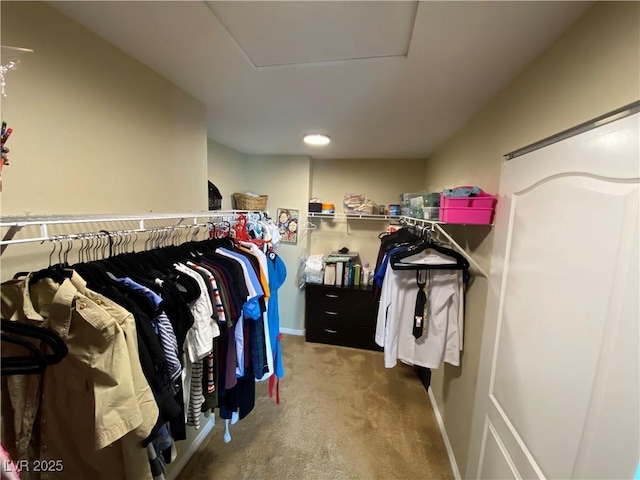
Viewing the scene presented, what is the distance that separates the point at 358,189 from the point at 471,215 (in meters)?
2.16

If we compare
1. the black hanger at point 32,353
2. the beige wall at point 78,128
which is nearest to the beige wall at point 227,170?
the beige wall at point 78,128

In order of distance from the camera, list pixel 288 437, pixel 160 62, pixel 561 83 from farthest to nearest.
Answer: pixel 288 437 < pixel 160 62 < pixel 561 83

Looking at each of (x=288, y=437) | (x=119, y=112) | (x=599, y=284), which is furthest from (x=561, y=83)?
(x=288, y=437)

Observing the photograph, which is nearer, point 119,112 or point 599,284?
point 599,284

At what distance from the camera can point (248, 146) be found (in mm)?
2723

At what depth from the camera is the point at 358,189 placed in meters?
3.35

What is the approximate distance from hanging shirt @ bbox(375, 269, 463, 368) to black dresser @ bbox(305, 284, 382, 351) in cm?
125

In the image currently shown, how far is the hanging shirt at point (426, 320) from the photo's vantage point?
1.59m

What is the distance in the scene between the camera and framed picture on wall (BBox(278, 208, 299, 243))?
3.22 m

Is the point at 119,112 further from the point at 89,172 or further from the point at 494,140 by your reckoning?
→ the point at 494,140

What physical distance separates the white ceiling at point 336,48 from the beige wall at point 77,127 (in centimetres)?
9

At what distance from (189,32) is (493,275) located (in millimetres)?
1712

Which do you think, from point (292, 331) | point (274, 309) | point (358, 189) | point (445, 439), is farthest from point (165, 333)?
point (358, 189)

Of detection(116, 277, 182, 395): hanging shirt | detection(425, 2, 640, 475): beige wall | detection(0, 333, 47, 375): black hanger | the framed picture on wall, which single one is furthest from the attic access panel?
the framed picture on wall
